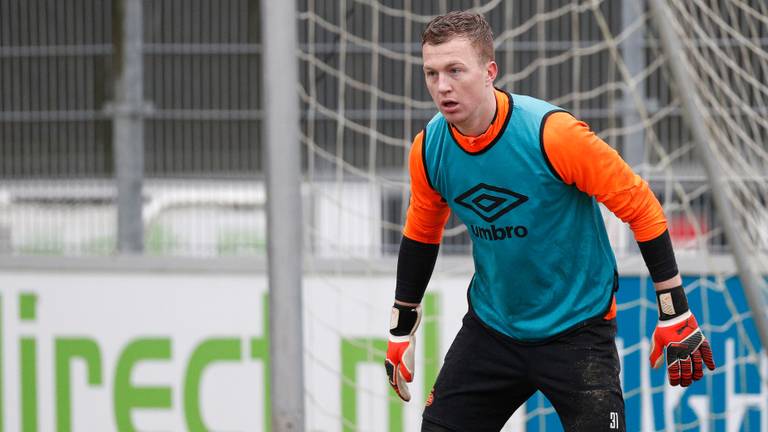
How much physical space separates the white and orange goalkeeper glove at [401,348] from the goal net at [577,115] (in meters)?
1.70

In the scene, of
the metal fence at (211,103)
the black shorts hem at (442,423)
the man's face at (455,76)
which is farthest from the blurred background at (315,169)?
the man's face at (455,76)

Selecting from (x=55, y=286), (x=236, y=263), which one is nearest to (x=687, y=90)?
(x=236, y=263)

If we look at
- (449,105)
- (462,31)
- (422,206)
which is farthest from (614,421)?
(462,31)

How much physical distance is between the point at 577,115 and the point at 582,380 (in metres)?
2.52

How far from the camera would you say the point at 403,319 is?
3.49 metres

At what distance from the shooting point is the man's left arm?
299 cm

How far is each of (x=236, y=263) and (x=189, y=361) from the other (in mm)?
491

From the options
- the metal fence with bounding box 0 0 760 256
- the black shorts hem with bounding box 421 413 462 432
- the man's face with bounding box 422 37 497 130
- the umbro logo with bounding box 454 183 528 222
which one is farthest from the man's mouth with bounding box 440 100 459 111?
the metal fence with bounding box 0 0 760 256

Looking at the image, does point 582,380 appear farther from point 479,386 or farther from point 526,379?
point 479,386

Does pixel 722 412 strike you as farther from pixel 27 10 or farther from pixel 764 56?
pixel 27 10

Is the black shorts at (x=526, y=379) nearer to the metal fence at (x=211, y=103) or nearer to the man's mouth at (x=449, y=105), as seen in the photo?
the man's mouth at (x=449, y=105)

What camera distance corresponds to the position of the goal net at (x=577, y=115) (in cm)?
524

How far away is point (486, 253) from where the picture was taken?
3.22m

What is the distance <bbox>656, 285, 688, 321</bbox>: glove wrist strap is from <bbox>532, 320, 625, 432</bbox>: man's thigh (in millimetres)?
193
